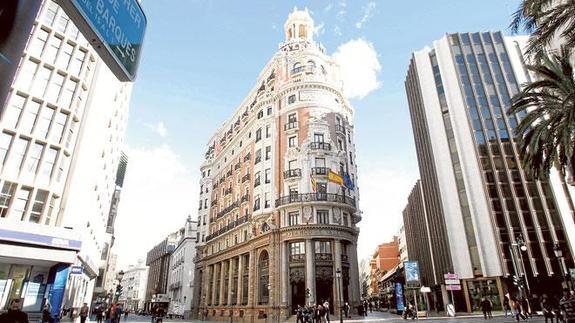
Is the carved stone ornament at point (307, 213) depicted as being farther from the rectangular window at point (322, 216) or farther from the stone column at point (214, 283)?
the stone column at point (214, 283)

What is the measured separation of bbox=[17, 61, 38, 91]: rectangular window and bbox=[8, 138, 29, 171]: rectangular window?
3.95m

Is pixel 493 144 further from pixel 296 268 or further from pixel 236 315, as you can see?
pixel 236 315

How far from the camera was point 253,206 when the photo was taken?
149ft

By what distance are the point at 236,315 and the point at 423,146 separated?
3819 cm

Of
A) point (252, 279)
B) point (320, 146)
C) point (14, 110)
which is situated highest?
point (320, 146)

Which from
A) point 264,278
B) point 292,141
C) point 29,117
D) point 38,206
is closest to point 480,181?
point 292,141

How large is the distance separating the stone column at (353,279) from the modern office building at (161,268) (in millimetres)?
62091

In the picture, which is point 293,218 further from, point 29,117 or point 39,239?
point 29,117

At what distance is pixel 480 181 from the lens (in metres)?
44.6

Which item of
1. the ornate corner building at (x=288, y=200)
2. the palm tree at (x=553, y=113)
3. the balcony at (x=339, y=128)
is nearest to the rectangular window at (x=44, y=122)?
the ornate corner building at (x=288, y=200)

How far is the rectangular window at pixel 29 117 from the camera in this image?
24516mm

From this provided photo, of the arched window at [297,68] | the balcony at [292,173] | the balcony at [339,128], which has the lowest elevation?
the balcony at [292,173]

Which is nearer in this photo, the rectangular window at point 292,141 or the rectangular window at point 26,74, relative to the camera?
the rectangular window at point 26,74

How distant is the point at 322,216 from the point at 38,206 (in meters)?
26.3
